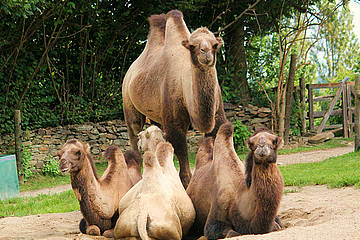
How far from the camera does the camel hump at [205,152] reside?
4.84m

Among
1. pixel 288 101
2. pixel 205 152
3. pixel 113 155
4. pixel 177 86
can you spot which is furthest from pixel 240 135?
pixel 113 155

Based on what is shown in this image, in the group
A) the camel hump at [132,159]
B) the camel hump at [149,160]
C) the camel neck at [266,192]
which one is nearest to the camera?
the camel neck at [266,192]

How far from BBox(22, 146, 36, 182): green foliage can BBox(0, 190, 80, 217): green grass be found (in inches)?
131

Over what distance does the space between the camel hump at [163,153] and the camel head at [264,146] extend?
1228mm

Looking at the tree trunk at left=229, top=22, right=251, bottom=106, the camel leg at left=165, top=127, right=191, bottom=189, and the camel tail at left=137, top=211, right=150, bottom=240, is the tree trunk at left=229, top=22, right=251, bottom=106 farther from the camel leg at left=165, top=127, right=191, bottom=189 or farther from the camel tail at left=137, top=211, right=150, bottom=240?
the camel tail at left=137, top=211, right=150, bottom=240

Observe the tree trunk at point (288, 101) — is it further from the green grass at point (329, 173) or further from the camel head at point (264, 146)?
the camel head at point (264, 146)

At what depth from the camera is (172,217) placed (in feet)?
13.0

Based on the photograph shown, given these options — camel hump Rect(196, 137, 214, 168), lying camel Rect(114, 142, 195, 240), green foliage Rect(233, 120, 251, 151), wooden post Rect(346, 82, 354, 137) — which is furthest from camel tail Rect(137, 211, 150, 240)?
wooden post Rect(346, 82, 354, 137)

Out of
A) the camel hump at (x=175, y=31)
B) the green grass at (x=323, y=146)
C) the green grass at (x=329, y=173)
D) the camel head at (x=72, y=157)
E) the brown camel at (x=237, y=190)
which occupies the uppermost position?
the camel hump at (x=175, y=31)

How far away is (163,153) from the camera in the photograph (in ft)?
15.3

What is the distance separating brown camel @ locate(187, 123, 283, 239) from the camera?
3.48 meters

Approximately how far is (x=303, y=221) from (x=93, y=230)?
6.42 feet

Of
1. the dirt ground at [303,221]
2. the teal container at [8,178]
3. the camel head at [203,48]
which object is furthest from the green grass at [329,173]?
the teal container at [8,178]

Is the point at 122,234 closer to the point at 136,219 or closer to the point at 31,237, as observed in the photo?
the point at 136,219
